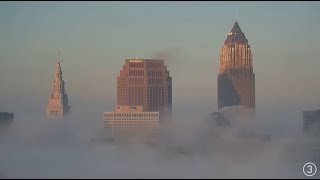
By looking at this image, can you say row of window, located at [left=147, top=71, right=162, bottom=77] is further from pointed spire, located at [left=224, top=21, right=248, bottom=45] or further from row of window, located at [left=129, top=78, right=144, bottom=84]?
pointed spire, located at [left=224, top=21, right=248, bottom=45]

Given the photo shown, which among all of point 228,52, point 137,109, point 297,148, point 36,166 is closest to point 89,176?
point 36,166

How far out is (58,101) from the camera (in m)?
44.4

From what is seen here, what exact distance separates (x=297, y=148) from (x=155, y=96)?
1684 cm

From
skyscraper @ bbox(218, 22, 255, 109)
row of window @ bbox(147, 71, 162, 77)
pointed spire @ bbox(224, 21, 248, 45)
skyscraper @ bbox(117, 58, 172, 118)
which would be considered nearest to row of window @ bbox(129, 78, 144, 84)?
skyscraper @ bbox(117, 58, 172, 118)

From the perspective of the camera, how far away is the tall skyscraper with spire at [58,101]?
42.8 metres

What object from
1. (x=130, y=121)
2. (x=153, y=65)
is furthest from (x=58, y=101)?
(x=153, y=65)

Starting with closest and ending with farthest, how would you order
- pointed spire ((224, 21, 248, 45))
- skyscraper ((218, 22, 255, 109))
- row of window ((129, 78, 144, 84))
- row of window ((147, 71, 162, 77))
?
1. row of window ((147, 71, 162, 77))
2. row of window ((129, 78, 144, 84))
3. skyscraper ((218, 22, 255, 109))
4. pointed spire ((224, 21, 248, 45))

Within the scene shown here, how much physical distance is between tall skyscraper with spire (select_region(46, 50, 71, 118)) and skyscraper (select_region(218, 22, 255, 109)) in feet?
51.2

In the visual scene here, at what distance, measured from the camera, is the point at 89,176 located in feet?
77.6

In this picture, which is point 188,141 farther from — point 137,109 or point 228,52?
point 228,52

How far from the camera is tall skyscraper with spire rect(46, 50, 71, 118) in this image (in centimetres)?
4281

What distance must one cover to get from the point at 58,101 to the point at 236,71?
21065 mm

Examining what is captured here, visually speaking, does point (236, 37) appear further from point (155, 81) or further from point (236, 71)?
point (155, 81)

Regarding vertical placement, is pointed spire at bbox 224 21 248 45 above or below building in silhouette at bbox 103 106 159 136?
above
